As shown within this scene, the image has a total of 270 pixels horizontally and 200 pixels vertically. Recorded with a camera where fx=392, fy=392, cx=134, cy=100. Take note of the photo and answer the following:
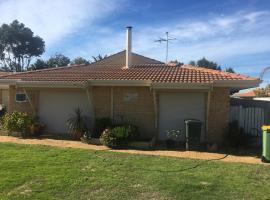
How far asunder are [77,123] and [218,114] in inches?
225

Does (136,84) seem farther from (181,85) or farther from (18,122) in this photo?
(18,122)

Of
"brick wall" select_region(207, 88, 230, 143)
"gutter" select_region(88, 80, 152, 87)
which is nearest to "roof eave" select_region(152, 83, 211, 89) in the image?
"gutter" select_region(88, 80, 152, 87)

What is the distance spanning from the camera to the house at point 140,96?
1506cm

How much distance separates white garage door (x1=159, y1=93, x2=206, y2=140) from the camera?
15641 mm

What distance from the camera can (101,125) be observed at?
15914mm

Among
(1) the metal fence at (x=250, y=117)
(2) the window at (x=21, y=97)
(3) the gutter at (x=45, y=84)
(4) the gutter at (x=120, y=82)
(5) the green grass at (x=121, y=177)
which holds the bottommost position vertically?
(5) the green grass at (x=121, y=177)

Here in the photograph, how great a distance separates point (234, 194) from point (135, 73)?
9823 millimetres

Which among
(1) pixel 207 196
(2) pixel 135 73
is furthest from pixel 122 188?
(2) pixel 135 73

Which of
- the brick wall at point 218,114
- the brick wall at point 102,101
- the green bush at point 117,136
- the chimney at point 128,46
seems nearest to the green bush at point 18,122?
the brick wall at point 102,101

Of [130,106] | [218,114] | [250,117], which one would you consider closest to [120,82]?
[130,106]

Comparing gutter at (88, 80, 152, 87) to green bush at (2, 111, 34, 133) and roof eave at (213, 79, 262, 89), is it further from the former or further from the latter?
green bush at (2, 111, 34, 133)

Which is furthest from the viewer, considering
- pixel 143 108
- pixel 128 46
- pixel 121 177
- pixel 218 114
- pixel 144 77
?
pixel 128 46

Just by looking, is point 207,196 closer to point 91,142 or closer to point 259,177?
point 259,177

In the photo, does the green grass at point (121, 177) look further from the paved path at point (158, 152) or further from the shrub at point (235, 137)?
the shrub at point (235, 137)
